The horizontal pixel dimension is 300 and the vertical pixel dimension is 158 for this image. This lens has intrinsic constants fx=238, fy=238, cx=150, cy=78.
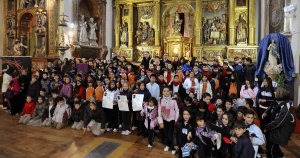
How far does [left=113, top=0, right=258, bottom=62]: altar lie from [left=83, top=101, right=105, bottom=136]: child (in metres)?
9.66

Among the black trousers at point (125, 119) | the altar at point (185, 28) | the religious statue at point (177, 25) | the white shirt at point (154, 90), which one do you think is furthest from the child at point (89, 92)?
the religious statue at point (177, 25)

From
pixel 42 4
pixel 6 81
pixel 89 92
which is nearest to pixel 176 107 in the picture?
pixel 89 92

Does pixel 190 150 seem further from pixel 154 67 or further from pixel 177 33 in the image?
pixel 177 33

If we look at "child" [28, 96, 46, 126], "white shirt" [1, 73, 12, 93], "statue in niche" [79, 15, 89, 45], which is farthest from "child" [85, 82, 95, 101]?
"statue in niche" [79, 15, 89, 45]

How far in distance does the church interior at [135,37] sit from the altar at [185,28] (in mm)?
56

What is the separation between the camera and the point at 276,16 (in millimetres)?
10375

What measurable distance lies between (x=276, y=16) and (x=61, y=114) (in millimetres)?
9549

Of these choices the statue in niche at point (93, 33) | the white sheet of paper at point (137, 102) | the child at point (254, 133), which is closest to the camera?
the child at point (254, 133)

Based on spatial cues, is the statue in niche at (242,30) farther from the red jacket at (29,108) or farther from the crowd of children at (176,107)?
the red jacket at (29,108)

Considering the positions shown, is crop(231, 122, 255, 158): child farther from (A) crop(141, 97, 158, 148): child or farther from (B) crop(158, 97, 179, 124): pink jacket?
(A) crop(141, 97, 158, 148): child

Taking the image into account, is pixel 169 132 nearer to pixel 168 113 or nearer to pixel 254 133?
pixel 168 113

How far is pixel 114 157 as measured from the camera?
4539mm

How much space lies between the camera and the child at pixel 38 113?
6.99 metres

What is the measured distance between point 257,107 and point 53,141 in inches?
190
